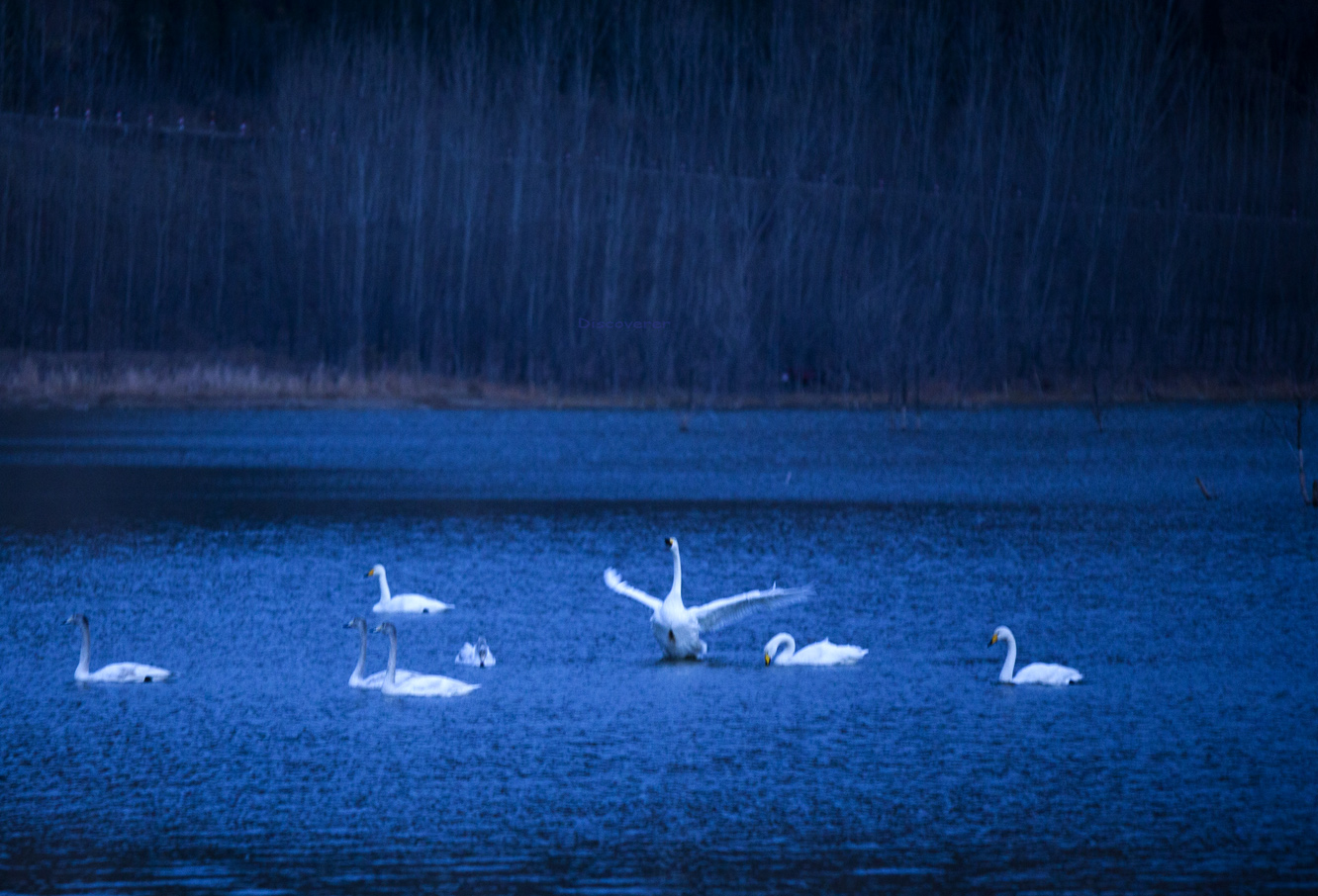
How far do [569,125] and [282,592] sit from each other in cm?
5885

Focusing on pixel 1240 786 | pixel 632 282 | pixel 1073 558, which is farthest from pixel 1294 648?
pixel 632 282

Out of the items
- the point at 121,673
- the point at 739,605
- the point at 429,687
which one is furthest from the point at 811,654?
the point at 121,673

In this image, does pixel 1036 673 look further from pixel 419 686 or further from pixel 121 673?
pixel 121 673

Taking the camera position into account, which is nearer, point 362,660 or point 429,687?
point 429,687

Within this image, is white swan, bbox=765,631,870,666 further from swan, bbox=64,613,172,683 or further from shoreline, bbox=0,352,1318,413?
shoreline, bbox=0,352,1318,413

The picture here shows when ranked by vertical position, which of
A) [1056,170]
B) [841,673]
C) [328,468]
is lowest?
[328,468]

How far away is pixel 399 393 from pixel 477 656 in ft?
130

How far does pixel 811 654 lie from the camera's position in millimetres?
13922

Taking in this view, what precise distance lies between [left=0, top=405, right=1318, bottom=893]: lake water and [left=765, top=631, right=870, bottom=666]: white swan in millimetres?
145

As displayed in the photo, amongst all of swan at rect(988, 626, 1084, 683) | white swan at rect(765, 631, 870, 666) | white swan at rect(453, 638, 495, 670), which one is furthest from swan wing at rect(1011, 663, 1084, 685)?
white swan at rect(453, 638, 495, 670)

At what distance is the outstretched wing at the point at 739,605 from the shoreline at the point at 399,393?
34.3 meters

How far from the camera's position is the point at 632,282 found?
59.3 metres

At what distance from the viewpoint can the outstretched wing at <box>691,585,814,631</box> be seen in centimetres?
1421

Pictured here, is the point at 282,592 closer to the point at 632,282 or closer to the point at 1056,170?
the point at 632,282
